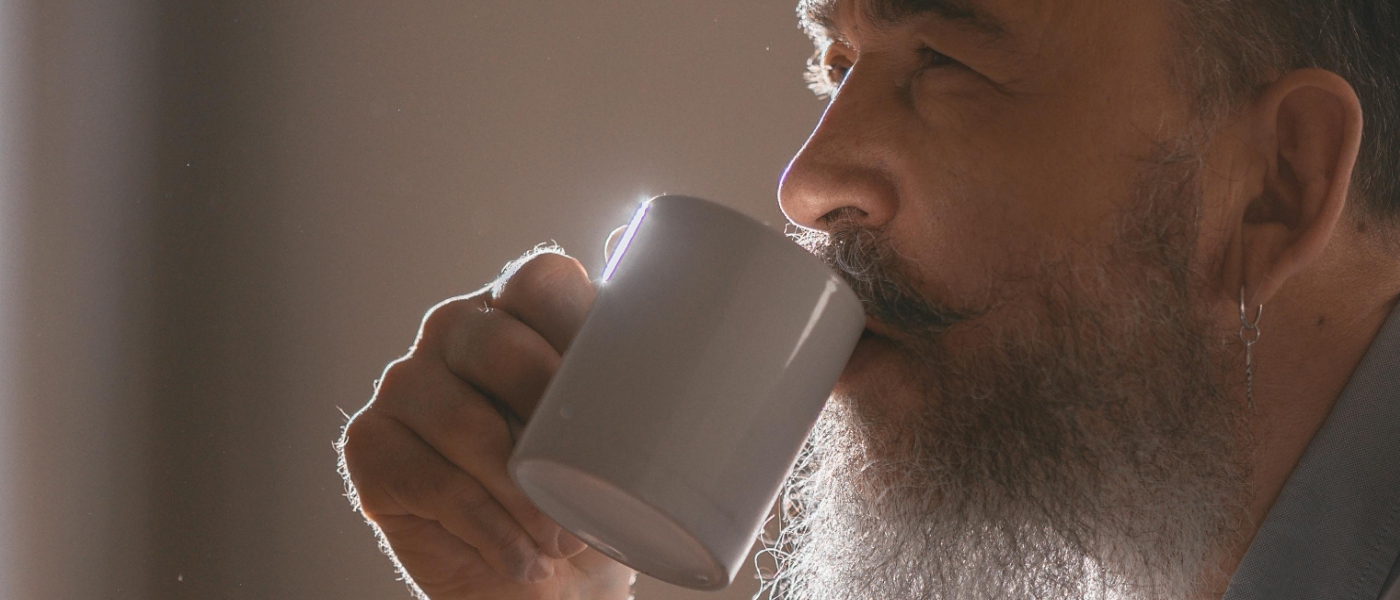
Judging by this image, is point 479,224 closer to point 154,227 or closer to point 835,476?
point 154,227

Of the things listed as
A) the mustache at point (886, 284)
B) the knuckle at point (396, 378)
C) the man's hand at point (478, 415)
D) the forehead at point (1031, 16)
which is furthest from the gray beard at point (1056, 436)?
the knuckle at point (396, 378)

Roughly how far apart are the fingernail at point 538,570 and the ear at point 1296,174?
553 mm

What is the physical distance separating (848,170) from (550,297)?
238 millimetres

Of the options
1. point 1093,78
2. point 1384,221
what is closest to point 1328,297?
point 1384,221

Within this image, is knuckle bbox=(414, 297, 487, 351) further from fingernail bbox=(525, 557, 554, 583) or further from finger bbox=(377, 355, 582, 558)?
fingernail bbox=(525, 557, 554, 583)

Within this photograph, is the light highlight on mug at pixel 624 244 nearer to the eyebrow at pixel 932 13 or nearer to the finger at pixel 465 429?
the finger at pixel 465 429

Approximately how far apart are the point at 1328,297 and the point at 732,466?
547mm

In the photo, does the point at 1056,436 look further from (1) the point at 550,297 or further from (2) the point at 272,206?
(2) the point at 272,206

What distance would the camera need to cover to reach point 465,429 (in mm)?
685

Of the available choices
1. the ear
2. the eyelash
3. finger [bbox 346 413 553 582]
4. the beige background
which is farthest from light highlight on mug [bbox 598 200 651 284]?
the beige background

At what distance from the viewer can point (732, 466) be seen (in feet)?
1.69

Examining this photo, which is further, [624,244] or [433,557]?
[433,557]

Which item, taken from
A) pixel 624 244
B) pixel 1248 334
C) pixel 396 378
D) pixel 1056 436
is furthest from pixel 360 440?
pixel 1248 334

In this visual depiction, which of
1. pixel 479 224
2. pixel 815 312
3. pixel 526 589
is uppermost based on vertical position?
pixel 815 312
